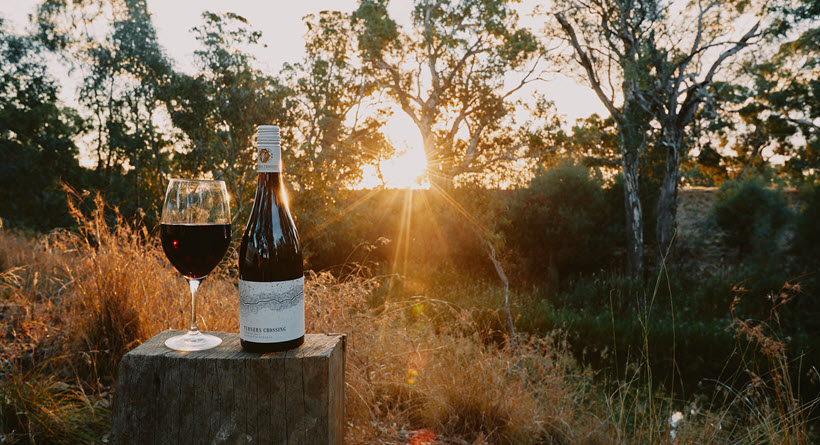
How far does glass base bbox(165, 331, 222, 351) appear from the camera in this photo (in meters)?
1.30

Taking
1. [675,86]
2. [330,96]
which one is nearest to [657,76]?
[675,86]

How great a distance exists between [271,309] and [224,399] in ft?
1.00

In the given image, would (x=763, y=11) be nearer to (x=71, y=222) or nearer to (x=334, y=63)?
(x=334, y=63)

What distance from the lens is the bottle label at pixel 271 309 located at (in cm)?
115

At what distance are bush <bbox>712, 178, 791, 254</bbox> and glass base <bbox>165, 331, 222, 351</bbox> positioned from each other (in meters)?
15.4

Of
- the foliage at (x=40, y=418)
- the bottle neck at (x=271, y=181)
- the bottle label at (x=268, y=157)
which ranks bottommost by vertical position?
the foliage at (x=40, y=418)

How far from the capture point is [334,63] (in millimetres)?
11617

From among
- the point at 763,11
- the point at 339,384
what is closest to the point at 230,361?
the point at 339,384

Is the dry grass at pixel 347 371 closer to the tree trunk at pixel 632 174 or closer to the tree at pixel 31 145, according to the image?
the tree trunk at pixel 632 174

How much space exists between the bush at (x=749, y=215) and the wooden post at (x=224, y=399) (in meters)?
15.3

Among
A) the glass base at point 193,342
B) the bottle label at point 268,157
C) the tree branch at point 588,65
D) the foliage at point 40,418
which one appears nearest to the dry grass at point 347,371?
the foliage at point 40,418

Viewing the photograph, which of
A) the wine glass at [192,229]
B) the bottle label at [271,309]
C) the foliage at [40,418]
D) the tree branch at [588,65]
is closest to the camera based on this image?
the bottle label at [271,309]

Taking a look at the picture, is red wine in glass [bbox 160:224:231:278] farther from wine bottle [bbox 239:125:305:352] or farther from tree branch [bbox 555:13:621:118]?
tree branch [bbox 555:13:621:118]

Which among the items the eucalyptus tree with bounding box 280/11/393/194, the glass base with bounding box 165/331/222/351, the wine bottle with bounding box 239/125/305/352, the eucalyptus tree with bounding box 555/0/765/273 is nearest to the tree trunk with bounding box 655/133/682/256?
the eucalyptus tree with bounding box 555/0/765/273
